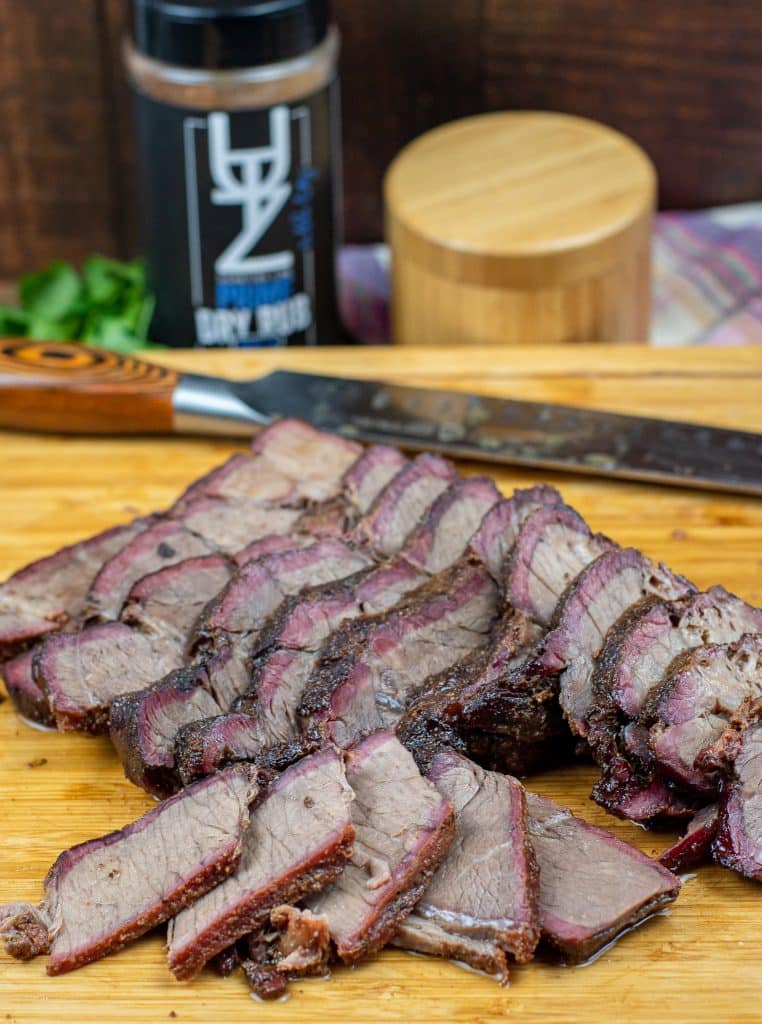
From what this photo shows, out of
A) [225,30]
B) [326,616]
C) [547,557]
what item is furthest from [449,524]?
[225,30]

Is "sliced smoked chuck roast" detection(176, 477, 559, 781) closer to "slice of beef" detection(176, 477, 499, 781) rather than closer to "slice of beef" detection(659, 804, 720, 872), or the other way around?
"slice of beef" detection(176, 477, 499, 781)

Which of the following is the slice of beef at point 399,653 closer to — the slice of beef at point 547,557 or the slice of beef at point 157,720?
the slice of beef at point 547,557

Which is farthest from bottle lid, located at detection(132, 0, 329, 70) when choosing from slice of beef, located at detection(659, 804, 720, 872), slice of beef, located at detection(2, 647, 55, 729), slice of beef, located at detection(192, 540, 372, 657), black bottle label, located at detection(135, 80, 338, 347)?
slice of beef, located at detection(659, 804, 720, 872)

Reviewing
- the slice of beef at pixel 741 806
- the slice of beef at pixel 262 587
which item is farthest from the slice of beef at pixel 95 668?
the slice of beef at pixel 741 806

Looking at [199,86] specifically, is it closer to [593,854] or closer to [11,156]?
[11,156]

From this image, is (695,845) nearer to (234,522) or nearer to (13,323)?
(234,522)

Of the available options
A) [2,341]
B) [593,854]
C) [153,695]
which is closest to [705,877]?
[593,854]
